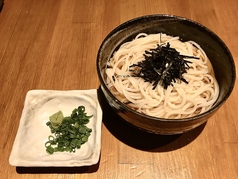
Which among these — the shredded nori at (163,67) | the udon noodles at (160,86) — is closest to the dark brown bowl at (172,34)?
the udon noodles at (160,86)

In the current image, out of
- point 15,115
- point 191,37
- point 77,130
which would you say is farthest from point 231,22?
point 15,115

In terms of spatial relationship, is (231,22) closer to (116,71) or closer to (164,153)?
(116,71)

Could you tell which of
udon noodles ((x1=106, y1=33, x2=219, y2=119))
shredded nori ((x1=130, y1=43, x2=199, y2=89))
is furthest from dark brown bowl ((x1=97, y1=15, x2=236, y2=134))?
shredded nori ((x1=130, y1=43, x2=199, y2=89))

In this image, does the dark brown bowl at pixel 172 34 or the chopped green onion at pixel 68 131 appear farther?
the chopped green onion at pixel 68 131

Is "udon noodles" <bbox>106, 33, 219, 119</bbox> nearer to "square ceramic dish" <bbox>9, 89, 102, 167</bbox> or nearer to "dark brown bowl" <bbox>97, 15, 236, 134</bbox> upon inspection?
"dark brown bowl" <bbox>97, 15, 236, 134</bbox>

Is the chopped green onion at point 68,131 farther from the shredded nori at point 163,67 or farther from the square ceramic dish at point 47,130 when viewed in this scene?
the shredded nori at point 163,67
